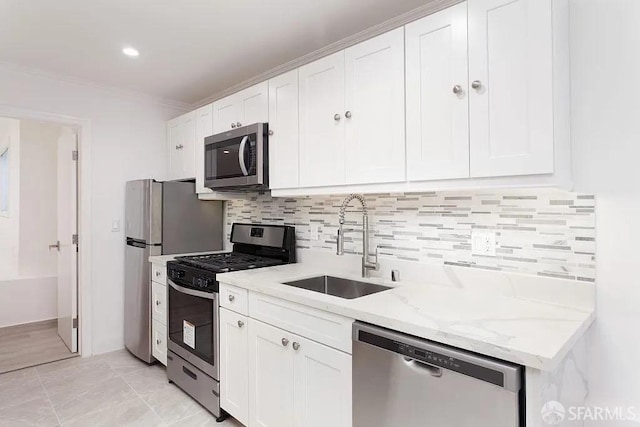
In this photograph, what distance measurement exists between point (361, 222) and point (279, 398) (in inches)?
42.3

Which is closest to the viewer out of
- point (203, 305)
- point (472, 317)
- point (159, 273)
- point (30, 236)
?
point (472, 317)

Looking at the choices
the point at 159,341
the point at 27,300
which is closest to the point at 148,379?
the point at 159,341

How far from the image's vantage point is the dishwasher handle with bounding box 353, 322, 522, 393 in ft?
3.43

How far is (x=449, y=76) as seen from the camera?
1.53 meters

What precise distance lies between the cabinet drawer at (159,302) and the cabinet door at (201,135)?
821 mm

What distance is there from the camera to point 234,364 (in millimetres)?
2113

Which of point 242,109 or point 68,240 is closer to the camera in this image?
point 242,109

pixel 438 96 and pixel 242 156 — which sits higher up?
pixel 438 96

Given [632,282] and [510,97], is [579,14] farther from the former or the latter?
[632,282]

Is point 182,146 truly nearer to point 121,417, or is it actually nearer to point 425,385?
point 121,417

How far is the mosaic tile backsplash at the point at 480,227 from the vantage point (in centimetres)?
150

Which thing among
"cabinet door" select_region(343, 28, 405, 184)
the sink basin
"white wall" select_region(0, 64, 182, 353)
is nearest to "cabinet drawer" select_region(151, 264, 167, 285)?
"white wall" select_region(0, 64, 182, 353)

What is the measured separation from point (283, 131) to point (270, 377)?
1.39 meters

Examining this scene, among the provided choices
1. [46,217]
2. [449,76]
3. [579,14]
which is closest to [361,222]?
[449,76]
